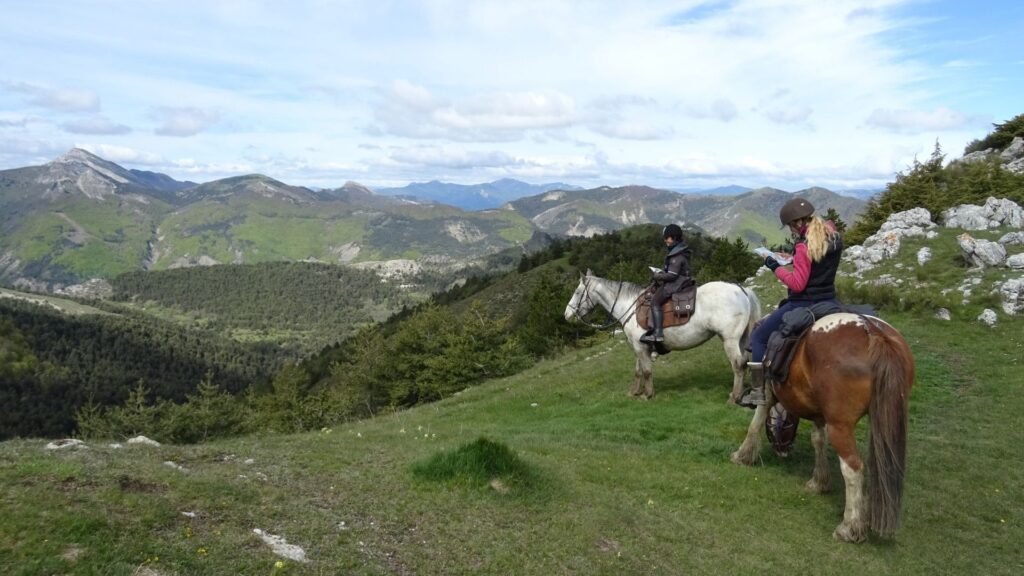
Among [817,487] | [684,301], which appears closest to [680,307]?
[684,301]

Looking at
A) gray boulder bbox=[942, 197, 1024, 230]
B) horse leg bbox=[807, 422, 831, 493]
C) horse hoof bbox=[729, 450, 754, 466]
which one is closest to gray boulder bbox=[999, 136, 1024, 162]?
gray boulder bbox=[942, 197, 1024, 230]

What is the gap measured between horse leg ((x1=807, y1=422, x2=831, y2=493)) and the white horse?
5.55 meters

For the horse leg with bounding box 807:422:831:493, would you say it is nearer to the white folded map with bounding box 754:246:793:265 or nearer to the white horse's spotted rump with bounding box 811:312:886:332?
the white horse's spotted rump with bounding box 811:312:886:332

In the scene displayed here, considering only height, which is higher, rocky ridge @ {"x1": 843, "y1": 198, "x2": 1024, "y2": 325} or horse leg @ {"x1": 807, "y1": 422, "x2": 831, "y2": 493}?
rocky ridge @ {"x1": 843, "y1": 198, "x2": 1024, "y2": 325}

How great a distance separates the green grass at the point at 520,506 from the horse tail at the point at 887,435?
710 mm

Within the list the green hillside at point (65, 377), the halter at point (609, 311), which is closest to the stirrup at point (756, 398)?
the halter at point (609, 311)

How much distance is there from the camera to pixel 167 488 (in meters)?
7.01

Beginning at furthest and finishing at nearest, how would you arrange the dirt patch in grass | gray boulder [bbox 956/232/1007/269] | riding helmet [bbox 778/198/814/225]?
1. gray boulder [bbox 956/232/1007/269]
2. riding helmet [bbox 778/198/814/225]
3. the dirt patch in grass

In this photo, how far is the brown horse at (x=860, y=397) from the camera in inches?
328

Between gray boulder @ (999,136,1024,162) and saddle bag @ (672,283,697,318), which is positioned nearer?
saddle bag @ (672,283,697,318)

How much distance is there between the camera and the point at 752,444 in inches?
457

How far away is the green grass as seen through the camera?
5887mm

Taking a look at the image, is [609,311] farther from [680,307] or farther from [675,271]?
[675,271]

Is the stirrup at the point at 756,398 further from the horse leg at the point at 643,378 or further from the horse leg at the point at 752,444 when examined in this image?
the horse leg at the point at 643,378
